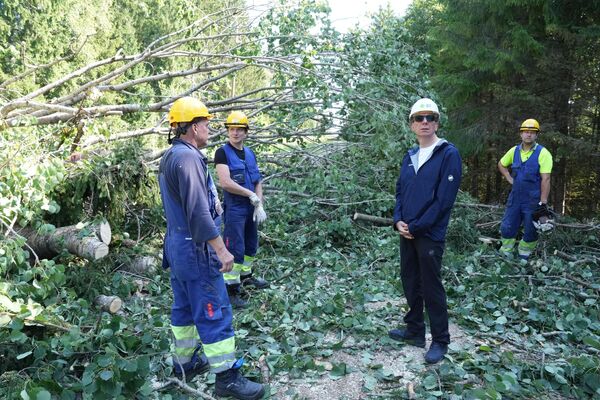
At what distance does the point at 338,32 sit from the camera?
658 cm

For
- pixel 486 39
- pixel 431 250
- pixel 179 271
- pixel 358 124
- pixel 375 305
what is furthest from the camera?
pixel 486 39

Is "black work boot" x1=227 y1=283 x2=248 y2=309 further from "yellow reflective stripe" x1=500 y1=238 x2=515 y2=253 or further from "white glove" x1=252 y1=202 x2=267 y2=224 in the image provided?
"yellow reflective stripe" x1=500 y1=238 x2=515 y2=253

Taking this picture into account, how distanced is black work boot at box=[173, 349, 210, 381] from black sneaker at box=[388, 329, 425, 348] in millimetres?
1436

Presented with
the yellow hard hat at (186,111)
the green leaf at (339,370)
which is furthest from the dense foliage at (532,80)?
the yellow hard hat at (186,111)

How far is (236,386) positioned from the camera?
2.67 meters

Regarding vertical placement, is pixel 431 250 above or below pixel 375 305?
above

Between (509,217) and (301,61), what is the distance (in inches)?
138

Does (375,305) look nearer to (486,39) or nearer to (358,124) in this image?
(358,124)

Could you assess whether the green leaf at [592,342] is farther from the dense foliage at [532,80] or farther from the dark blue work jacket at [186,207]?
the dense foliage at [532,80]

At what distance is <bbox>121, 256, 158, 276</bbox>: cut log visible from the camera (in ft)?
15.9

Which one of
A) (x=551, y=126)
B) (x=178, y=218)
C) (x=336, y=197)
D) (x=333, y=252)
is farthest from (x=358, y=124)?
(x=178, y=218)

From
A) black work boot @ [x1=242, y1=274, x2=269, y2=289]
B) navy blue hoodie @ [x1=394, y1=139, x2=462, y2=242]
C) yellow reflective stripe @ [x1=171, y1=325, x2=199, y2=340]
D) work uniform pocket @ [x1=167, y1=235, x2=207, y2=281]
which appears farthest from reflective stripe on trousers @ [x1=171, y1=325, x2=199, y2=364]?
black work boot @ [x1=242, y1=274, x2=269, y2=289]

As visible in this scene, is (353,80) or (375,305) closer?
(375,305)

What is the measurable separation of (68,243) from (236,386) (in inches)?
105
